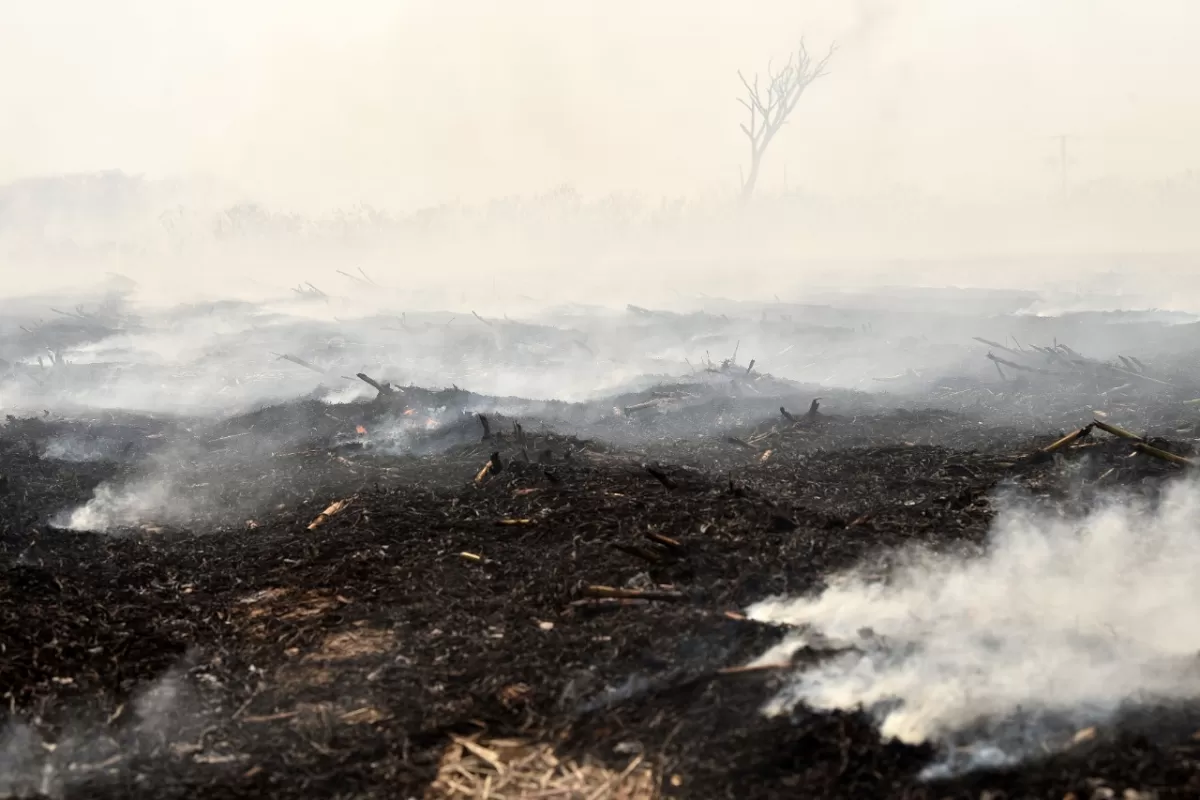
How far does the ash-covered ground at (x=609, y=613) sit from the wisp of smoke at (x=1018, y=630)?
2cm

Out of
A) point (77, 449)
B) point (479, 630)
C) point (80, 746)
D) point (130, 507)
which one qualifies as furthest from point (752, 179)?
point (80, 746)

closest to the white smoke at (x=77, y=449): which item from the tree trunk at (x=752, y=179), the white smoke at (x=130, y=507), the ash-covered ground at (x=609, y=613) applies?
the ash-covered ground at (x=609, y=613)

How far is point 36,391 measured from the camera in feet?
50.4

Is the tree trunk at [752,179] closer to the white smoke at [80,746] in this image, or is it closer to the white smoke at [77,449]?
the white smoke at [77,449]

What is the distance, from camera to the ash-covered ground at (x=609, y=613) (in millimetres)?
3240

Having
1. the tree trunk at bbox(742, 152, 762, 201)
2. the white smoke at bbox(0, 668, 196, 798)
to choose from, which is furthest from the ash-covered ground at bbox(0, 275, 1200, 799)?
the tree trunk at bbox(742, 152, 762, 201)

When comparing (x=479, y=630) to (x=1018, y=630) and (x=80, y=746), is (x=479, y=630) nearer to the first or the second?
(x=80, y=746)

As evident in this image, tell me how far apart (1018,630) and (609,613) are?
2.23 metres

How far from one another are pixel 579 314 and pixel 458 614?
17.9m

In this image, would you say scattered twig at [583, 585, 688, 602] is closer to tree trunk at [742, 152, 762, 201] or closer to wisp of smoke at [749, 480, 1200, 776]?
wisp of smoke at [749, 480, 1200, 776]

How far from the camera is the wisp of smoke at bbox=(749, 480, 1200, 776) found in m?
3.31

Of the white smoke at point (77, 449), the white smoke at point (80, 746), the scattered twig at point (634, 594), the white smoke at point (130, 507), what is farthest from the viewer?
the white smoke at point (77, 449)

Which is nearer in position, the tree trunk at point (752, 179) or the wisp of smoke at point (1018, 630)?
the wisp of smoke at point (1018, 630)

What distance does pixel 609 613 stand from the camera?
445 cm
